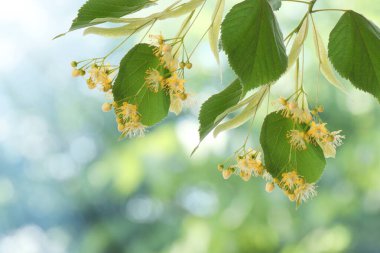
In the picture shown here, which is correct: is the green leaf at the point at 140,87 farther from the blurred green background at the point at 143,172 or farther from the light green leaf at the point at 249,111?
the blurred green background at the point at 143,172

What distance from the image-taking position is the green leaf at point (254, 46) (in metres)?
0.43

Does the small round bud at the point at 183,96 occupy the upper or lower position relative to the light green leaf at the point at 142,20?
lower

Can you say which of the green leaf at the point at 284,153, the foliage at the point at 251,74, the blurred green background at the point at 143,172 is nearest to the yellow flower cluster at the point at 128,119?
the foliage at the point at 251,74

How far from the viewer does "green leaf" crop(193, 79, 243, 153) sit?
0.49 metres

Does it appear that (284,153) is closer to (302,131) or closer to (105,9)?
(302,131)

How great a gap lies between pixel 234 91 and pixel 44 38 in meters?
3.67

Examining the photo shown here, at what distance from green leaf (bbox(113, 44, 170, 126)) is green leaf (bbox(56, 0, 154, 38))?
3cm

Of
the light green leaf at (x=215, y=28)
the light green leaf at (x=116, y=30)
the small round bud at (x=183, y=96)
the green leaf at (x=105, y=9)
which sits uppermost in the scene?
the green leaf at (x=105, y=9)

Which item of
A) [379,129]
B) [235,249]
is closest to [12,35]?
[235,249]

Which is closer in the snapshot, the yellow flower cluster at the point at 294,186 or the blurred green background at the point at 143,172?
the yellow flower cluster at the point at 294,186

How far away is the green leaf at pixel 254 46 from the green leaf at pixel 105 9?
85 millimetres

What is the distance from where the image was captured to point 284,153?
49 centimetres

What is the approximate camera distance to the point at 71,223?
13.1 feet

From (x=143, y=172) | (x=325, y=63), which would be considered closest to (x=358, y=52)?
(x=325, y=63)
